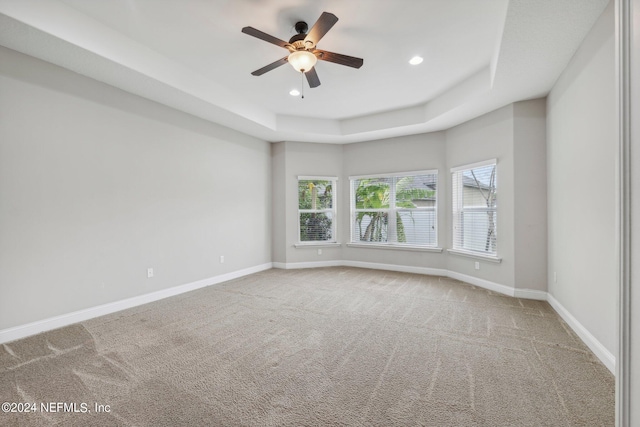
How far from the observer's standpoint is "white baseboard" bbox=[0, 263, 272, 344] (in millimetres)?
2691

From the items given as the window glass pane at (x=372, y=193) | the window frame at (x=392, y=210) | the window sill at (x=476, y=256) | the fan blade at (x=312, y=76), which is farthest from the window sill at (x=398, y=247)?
the fan blade at (x=312, y=76)

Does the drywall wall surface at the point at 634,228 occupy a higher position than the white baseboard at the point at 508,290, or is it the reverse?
the drywall wall surface at the point at 634,228

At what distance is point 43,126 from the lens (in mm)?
2889

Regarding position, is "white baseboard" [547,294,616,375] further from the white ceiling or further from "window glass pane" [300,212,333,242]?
"window glass pane" [300,212,333,242]

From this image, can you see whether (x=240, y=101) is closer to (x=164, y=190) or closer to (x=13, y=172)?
(x=164, y=190)

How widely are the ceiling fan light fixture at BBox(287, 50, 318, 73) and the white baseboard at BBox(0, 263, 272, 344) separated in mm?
3472

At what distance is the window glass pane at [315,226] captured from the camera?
6.10 meters

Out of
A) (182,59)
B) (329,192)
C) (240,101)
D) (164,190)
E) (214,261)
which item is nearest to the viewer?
(182,59)

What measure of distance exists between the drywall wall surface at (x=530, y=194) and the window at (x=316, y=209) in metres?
3.33

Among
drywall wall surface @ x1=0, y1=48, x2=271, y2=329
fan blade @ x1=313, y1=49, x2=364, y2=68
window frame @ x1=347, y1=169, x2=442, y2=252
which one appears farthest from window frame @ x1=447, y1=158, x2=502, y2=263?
drywall wall surface @ x1=0, y1=48, x2=271, y2=329

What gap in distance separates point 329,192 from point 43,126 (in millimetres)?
4536

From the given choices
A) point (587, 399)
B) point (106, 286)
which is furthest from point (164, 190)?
point (587, 399)

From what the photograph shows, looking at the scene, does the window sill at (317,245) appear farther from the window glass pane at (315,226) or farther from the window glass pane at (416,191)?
the window glass pane at (416,191)

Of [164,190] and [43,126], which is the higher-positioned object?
[43,126]
